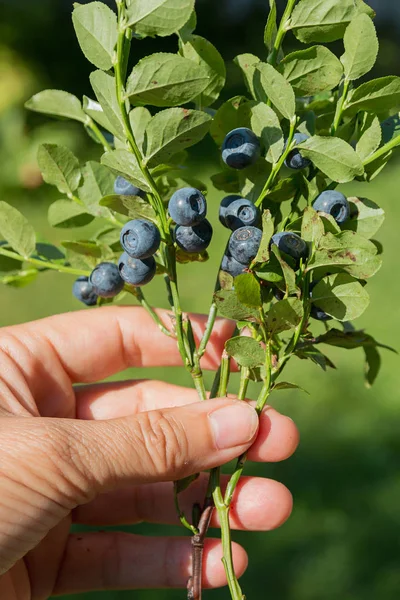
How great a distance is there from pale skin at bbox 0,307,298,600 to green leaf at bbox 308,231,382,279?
289mm

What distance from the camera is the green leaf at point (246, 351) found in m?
0.92

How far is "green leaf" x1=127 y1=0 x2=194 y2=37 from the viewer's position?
0.80 metres

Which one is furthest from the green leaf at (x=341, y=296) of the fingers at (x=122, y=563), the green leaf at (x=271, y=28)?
the fingers at (x=122, y=563)

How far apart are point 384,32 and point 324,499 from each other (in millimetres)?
5068

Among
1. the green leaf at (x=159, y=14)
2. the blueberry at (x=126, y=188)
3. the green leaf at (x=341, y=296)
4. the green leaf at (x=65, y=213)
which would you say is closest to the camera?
the green leaf at (x=159, y=14)

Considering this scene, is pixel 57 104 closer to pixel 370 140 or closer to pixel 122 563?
pixel 370 140

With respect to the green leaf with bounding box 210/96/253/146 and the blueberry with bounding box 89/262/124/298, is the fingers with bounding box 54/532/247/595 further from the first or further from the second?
the green leaf with bounding box 210/96/253/146

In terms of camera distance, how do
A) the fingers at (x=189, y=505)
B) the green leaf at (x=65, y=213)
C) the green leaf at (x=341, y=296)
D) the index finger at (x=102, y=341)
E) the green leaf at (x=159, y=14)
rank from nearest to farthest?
1. the green leaf at (x=159, y=14)
2. the green leaf at (x=341, y=296)
3. the green leaf at (x=65, y=213)
4. the fingers at (x=189, y=505)
5. the index finger at (x=102, y=341)

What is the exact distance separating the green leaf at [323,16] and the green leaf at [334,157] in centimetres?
16

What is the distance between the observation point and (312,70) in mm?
923

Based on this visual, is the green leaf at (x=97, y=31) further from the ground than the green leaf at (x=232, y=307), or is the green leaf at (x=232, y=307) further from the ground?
the green leaf at (x=97, y=31)

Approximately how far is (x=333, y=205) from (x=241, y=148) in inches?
5.5

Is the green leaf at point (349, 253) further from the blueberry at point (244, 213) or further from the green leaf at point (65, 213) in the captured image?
the green leaf at point (65, 213)

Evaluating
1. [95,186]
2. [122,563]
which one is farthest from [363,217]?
[122,563]
